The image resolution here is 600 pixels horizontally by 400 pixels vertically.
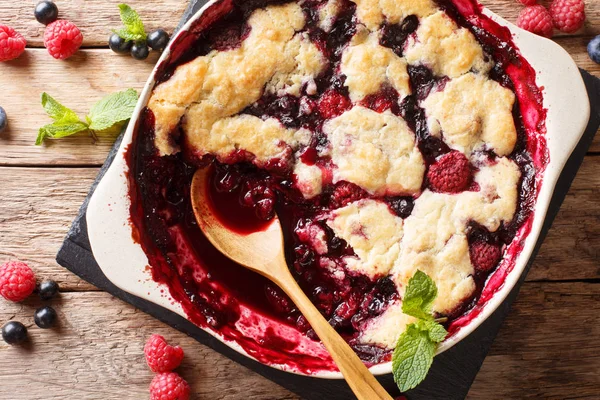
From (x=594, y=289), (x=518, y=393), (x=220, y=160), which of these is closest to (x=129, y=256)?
(x=220, y=160)

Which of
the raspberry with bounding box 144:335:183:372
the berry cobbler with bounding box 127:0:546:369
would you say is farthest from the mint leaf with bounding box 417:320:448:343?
the raspberry with bounding box 144:335:183:372

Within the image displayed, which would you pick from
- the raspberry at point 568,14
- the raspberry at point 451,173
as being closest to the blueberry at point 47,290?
the raspberry at point 451,173

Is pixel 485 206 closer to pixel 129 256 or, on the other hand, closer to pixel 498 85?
pixel 498 85

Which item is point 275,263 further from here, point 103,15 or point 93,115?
point 103,15

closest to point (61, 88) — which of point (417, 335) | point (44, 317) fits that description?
point (44, 317)

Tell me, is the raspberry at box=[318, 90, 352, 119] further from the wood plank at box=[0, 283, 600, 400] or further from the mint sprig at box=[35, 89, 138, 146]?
the wood plank at box=[0, 283, 600, 400]

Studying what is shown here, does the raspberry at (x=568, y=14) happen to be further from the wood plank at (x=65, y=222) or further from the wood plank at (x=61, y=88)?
the wood plank at (x=65, y=222)
